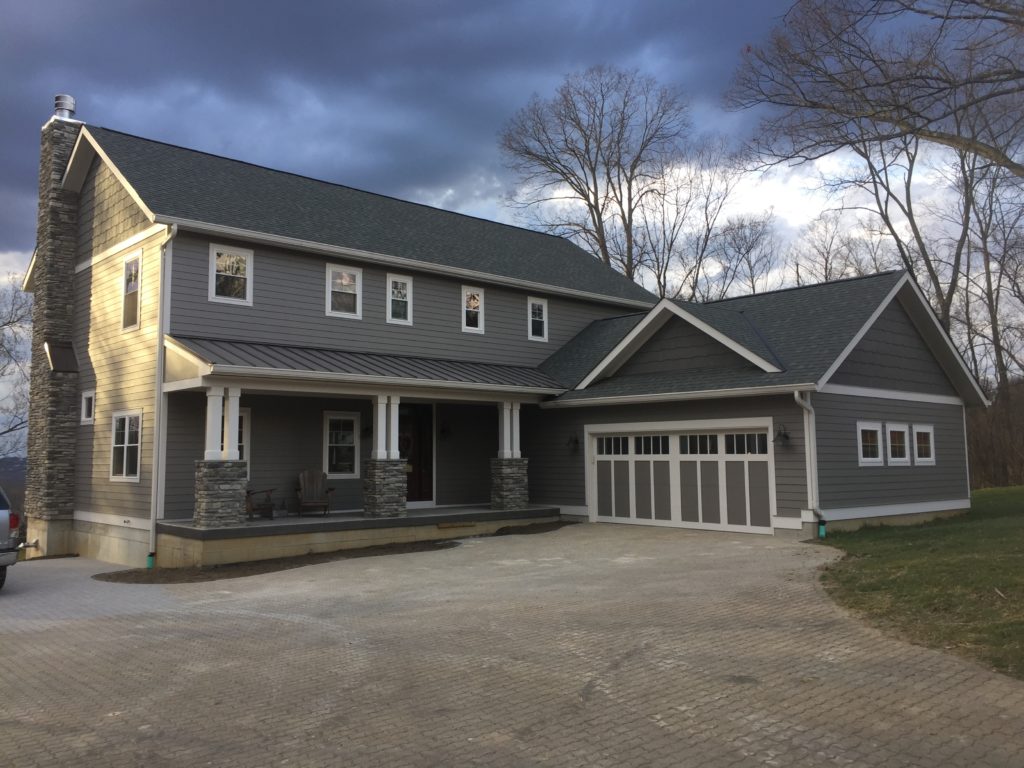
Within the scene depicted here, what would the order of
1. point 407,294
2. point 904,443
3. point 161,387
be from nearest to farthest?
1. point 161,387
2. point 904,443
3. point 407,294

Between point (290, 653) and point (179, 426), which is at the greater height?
point (179, 426)

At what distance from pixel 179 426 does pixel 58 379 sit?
4.73 meters

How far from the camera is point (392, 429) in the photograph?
15641mm

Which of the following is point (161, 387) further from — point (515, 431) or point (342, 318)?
point (515, 431)

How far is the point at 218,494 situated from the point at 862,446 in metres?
11.9

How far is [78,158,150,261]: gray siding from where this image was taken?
A: 630 inches

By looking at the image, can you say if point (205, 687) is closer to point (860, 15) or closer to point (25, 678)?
point (25, 678)

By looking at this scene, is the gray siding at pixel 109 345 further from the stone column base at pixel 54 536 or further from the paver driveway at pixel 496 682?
the paver driveway at pixel 496 682

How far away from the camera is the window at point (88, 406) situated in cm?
1723

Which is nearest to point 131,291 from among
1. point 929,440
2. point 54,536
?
A: point 54,536

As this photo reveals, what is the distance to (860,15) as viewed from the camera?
7.64 metres

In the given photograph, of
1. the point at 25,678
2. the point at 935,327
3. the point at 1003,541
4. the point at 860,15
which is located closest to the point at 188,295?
the point at 25,678

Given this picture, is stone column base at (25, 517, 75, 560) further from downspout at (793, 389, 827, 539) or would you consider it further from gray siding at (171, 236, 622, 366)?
downspout at (793, 389, 827, 539)

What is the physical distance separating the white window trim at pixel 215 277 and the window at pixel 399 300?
3.17 metres
